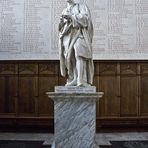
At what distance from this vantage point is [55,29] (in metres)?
9.50

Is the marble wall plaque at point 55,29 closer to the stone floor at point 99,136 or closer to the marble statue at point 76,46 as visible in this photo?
the stone floor at point 99,136

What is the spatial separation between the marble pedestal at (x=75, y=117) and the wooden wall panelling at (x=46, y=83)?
378cm

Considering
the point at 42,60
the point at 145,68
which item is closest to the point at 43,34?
the point at 42,60

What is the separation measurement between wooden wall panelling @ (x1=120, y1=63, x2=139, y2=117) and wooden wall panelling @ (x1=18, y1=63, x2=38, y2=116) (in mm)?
2477

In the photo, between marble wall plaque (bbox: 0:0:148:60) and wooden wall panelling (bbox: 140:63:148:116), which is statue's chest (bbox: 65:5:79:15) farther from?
wooden wall panelling (bbox: 140:63:148:116)

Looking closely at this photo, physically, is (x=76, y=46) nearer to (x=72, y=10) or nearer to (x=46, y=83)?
(x=72, y=10)

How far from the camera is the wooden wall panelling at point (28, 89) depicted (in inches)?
367

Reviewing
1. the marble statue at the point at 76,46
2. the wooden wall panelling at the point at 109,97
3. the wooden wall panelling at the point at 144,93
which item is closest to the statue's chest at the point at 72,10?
the marble statue at the point at 76,46

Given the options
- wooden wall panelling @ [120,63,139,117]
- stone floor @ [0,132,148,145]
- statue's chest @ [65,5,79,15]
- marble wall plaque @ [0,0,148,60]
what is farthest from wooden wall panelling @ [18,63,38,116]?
statue's chest @ [65,5,79,15]

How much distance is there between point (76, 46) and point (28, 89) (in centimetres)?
400

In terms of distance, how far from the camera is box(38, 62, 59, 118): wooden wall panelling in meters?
9.30

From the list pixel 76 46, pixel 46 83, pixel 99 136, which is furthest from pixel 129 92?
pixel 76 46

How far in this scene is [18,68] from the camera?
9375 millimetres

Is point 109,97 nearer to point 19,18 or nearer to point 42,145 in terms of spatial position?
point 42,145
